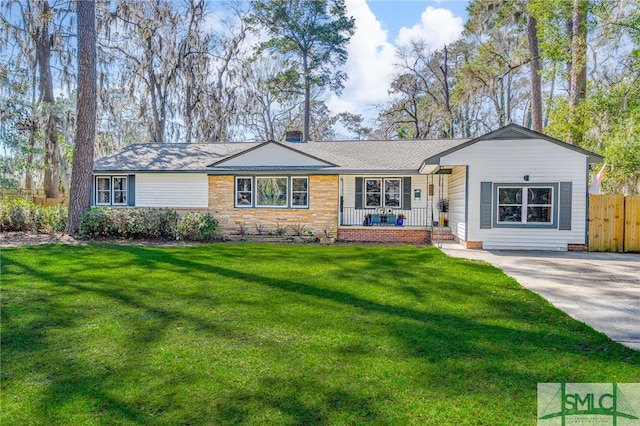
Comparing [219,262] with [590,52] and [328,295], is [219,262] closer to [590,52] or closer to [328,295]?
[328,295]

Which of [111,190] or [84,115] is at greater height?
[84,115]

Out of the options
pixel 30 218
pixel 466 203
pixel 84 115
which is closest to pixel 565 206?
pixel 466 203

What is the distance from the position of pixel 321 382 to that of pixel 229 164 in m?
11.9

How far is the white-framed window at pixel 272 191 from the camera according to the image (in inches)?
540

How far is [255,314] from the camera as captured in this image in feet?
15.4

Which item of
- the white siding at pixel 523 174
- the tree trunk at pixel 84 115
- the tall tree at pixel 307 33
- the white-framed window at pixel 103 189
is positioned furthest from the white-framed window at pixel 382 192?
the white-framed window at pixel 103 189

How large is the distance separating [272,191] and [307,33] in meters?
14.2

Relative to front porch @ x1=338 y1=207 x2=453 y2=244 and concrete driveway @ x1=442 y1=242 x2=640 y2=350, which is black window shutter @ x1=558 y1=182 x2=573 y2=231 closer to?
concrete driveway @ x1=442 y1=242 x2=640 y2=350

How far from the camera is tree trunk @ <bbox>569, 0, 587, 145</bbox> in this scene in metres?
12.4

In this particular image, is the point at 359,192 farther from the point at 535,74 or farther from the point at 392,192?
the point at 535,74

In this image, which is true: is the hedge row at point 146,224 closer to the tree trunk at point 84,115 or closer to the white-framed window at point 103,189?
the tree trunk at point 84,115

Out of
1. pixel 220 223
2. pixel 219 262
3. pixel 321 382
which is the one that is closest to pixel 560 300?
pixel 321 382

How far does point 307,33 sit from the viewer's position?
23734mm

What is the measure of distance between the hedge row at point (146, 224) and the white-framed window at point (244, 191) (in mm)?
1392
